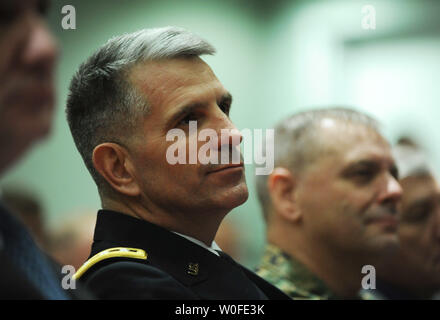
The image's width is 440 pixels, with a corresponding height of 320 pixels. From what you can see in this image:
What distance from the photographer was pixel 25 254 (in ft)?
2.42

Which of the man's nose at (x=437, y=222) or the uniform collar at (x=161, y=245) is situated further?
the man's nose at (x=437, y=222)

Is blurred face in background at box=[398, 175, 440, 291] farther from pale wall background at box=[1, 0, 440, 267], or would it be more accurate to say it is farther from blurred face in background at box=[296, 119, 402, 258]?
pale wall background at box=[1, 0, 440, 267]

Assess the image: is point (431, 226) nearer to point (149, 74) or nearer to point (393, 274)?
point (393, 274)

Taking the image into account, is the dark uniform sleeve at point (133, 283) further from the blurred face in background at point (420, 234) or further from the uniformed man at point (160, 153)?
the blurred face in background at point (420, 234)

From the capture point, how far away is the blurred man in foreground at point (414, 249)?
73.2 inches

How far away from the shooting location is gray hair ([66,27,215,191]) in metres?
1.00

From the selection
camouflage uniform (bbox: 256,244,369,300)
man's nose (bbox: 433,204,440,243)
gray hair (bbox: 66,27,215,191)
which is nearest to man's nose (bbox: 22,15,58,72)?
gray hair (bbox: 66,27,215,191)

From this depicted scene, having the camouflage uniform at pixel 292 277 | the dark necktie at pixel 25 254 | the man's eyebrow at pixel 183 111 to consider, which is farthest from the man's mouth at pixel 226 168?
the camouflage uniform at pixel 292 277

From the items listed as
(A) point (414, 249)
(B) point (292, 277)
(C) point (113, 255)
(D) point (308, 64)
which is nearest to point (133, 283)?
(C) point (113, 255)

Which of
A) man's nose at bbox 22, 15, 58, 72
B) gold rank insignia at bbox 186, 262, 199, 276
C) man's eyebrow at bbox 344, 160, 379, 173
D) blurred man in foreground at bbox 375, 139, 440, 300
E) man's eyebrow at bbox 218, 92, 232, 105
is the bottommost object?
blurred man in foreground at bbox 375, 139, 440, 300

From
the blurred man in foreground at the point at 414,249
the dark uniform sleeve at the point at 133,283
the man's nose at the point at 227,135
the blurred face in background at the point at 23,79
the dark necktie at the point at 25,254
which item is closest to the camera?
the blurred face in background at the point at 23,79

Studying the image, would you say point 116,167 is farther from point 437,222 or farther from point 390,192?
point 437,222
